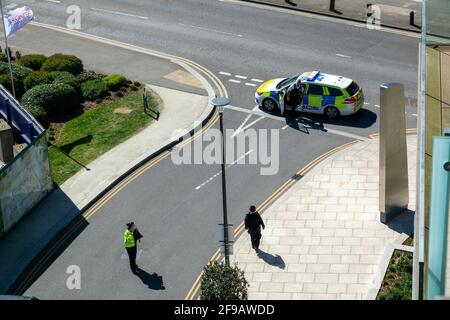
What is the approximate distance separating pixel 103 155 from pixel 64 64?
25.0 ft

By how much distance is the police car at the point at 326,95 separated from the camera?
114 ft

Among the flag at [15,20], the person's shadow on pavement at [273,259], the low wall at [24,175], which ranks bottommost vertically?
the person's shadow on pavement at [273,259]

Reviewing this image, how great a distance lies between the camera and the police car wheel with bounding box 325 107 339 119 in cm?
3506

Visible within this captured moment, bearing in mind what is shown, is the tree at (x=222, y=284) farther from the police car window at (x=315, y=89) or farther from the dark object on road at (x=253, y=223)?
the police car window at (x=315, y=89)

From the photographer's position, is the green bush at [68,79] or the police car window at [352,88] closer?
the police car window at [352,88]

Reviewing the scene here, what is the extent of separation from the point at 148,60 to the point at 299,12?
30.6ft

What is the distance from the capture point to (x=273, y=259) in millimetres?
26906

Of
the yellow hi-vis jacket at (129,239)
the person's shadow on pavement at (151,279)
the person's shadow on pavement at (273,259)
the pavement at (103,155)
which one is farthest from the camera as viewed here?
the pavement at (103,155)

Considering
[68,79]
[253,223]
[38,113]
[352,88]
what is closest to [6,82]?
[68,79]

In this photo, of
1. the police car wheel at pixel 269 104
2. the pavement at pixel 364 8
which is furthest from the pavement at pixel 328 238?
the pavement at pixel 364 8

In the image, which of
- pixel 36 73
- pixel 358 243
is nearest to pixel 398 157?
pixel 358 243

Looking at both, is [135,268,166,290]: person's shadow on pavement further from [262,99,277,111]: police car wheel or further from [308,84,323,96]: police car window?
[308,84,323,96]: police car window

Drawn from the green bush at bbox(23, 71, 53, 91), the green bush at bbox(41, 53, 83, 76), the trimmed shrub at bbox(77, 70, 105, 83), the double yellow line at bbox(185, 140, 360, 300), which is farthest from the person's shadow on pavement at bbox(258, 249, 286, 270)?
the green bush at bbox(41, 53, 83, 76)

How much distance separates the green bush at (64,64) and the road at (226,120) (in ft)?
15.9
